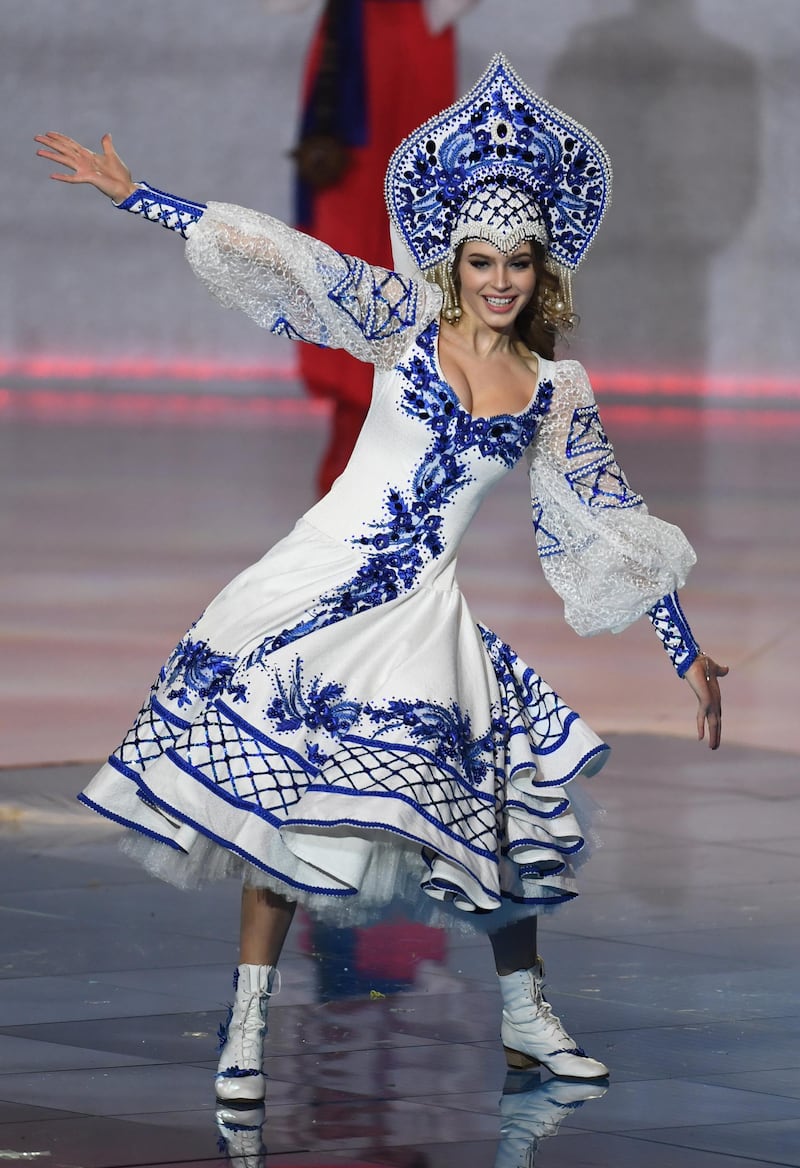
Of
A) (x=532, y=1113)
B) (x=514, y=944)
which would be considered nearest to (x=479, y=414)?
(x=514, y=944)

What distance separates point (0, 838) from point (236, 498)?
826cm

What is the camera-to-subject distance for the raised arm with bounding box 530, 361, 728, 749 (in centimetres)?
439

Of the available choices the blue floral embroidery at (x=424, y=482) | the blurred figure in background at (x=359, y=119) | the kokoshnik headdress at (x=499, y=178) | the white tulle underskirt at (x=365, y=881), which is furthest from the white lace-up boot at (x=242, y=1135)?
the blurred figure in background at (x=359, y=119)

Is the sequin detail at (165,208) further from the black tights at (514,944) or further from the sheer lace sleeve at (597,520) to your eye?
the black tights at (514,944)

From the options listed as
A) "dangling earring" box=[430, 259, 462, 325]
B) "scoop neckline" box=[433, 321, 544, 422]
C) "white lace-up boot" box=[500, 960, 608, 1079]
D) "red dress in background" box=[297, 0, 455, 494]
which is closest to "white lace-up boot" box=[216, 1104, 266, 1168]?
"white lace-up boot" box=[500, 960, 608, 1079]

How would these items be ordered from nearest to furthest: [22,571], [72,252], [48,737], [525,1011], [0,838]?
[525,1011] < [0,838] < [48,737] < [22,571] < [72,252]

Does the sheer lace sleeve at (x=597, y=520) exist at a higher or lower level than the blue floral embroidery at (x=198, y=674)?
higher

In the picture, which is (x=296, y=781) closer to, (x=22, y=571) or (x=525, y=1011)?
(x=525, y=1011)

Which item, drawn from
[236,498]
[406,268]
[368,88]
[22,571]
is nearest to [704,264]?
[368,88]

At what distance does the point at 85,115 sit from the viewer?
23.4 m

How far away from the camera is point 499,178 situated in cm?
436

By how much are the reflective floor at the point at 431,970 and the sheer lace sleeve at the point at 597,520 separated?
0.85 metres

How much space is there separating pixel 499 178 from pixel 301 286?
0.44 meters

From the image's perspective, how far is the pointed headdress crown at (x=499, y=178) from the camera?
14.2 ft
